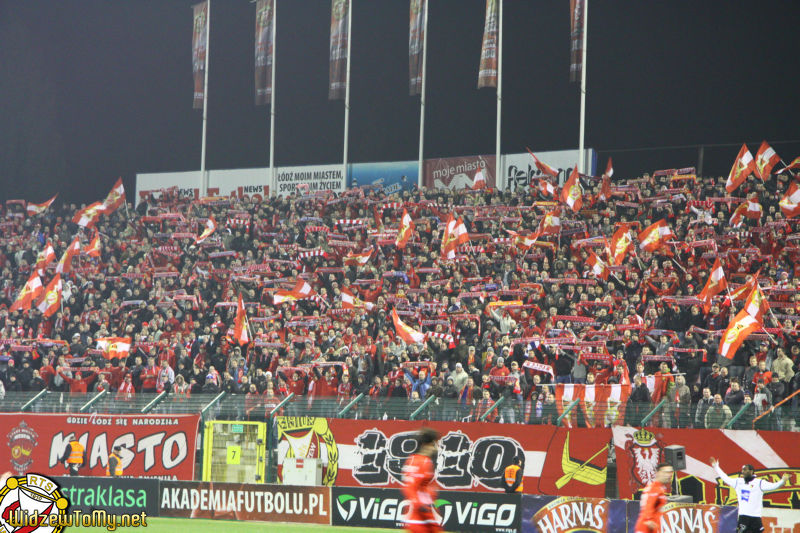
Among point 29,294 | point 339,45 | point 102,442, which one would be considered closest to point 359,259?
point 102,442

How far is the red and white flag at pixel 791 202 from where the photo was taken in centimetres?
2874

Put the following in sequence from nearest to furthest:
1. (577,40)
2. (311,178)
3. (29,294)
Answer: (29,294)
(577,40)
(311,178)

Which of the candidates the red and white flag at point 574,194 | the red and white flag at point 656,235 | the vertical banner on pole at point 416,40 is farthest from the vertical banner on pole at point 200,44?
the red and white flag at point 656,235

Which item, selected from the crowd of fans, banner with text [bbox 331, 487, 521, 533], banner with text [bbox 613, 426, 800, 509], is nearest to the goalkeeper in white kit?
banner with text [bbox 613, 426, 800, 509]

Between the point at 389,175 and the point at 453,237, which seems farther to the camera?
the point at 389,175

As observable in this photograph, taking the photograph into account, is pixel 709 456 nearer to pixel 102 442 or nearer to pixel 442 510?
pixel 442 510

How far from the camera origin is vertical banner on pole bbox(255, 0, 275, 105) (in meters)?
43.7

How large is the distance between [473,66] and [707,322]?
24.9 m

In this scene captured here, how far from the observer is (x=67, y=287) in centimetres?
3772

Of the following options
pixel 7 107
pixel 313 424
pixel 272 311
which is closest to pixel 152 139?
pixel 7 107

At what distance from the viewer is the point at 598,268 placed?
29.2 metres

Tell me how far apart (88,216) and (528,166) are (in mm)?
16591

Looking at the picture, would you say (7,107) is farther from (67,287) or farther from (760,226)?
(760,226)

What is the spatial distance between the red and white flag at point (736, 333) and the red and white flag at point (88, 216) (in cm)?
2626
